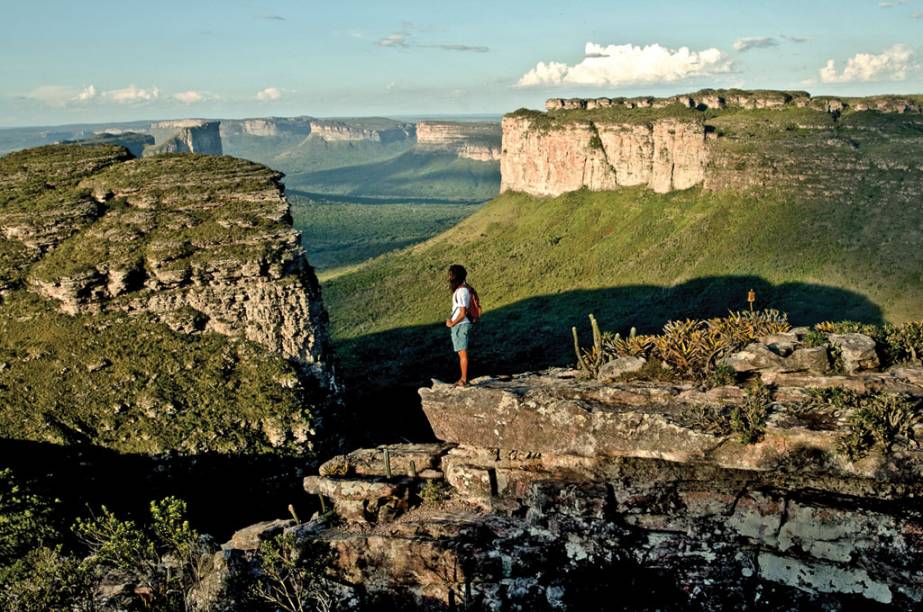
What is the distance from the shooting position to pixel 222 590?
13.7 m

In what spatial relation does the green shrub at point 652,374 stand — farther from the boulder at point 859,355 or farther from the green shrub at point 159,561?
the green shrub at point 159,561

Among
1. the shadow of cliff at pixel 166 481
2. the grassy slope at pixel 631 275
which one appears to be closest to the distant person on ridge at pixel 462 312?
the shadow of cliff at pixel 166 481

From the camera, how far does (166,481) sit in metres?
30.2

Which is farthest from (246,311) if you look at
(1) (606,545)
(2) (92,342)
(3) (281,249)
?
(1) (606,545)

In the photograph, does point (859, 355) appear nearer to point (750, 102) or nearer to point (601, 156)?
point (601, 156)

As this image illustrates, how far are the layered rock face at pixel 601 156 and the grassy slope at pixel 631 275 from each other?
7.90ft

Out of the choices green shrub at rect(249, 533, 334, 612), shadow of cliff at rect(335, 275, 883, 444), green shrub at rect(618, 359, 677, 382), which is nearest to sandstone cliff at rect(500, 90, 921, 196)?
shadow of cliff at rect(335, 275, 883, 444)

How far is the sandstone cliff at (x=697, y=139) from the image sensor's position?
6862 cm

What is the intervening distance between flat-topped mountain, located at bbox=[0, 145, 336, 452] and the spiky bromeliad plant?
69.5 ft

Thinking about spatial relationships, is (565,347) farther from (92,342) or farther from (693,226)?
(92,342)

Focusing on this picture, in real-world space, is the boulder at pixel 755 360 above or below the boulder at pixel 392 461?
above

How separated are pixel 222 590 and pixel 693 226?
66873 mm

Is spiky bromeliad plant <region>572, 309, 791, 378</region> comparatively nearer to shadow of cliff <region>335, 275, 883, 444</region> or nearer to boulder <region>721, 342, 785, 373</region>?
boulder <region>721, 342, 785, 373</region>

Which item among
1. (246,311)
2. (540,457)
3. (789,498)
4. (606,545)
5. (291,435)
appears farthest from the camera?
(246,311)
